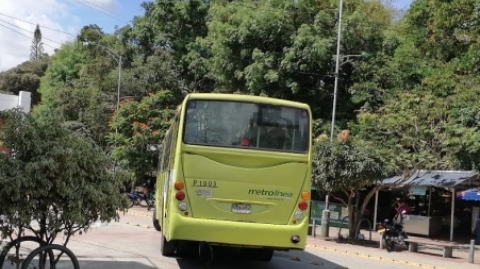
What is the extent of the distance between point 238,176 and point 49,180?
12.0 ft

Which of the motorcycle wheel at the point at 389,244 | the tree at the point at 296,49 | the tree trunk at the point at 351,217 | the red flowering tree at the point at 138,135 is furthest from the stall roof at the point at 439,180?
the red flowering tree at the point at 138,135

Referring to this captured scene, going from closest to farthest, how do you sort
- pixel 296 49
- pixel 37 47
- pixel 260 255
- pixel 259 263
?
pixel 259 263, pixel 260 255, pixel 296 49, pixel 37 47

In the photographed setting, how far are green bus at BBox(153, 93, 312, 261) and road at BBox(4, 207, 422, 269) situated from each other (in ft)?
5.54

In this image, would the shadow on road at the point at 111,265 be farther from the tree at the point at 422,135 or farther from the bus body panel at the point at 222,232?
the tree at the point at 422,135

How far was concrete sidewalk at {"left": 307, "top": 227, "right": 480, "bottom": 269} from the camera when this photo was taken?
16.0 m

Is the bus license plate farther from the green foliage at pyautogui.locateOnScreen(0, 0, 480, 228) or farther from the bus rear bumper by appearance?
the green foliage at pyautogui.locateOnScreen(0, 0, 480, 228)

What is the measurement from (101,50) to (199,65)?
1390cm

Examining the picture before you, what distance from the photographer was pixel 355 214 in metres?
21.0

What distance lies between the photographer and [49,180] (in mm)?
7426

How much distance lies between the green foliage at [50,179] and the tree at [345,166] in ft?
40.2

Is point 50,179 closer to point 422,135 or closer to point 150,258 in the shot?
point 150,258

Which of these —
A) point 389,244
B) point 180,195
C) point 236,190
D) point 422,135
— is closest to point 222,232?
point 236,190

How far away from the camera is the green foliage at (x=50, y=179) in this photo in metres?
7.30

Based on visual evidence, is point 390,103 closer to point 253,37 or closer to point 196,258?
point 253,37
